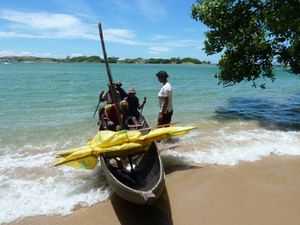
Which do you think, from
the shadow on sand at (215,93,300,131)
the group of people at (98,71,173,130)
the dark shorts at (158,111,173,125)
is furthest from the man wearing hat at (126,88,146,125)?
the shadow on sand at (215,93,300,131)

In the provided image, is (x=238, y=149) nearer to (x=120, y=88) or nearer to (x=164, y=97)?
(x=164, y=97)

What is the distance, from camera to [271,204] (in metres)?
6.37

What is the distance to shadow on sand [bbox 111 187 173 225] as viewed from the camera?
5.91m

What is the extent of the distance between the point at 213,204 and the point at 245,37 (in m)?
10.4

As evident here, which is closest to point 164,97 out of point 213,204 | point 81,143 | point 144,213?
point 81,143

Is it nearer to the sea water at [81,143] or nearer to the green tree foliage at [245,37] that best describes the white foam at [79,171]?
the sea water at [81,143]

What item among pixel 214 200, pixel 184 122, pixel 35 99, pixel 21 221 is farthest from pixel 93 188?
pixel 35 99

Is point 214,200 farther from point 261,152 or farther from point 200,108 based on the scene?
point 200,108

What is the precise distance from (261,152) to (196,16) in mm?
8399

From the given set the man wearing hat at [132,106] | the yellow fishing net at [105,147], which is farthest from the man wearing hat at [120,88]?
the yellow fishing net at [105,147]

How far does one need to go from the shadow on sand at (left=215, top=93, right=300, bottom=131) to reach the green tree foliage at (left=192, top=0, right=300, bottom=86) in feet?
6.97

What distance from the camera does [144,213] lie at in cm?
612

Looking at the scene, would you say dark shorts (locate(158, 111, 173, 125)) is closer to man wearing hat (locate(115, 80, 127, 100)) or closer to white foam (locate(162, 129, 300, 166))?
white foam (locate(162, 129, 300, 166))

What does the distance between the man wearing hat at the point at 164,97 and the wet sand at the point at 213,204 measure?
271cm
